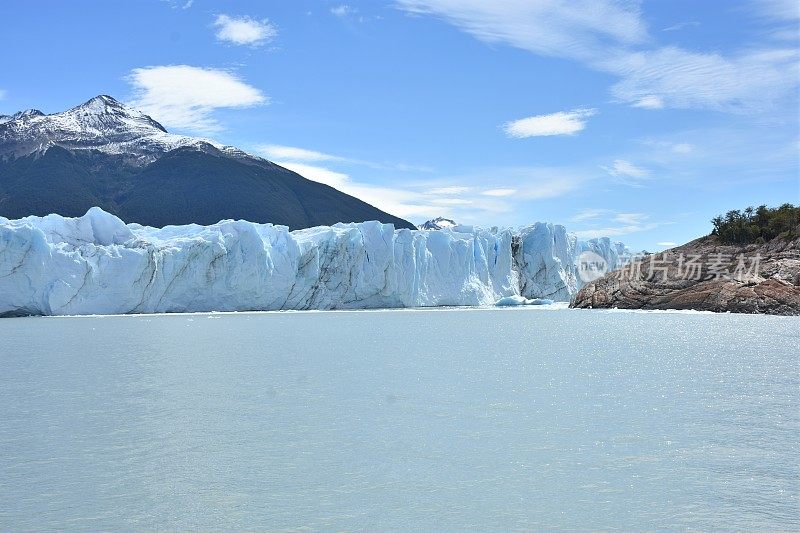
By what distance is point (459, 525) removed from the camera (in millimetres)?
5402

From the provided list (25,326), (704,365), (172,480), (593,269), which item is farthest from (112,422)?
(593,269)

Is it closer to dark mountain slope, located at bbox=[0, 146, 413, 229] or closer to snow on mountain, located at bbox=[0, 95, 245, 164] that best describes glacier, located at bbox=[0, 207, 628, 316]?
dark mountain slope, located at bbox=[0, 146, 413, 229]

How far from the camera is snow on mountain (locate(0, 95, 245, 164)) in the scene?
125500mm

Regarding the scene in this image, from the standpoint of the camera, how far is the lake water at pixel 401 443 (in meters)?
5.71

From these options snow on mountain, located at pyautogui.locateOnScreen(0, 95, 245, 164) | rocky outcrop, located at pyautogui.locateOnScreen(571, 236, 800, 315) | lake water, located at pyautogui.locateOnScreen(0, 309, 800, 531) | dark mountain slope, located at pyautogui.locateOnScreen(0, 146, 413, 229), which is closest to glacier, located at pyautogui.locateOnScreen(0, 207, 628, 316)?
rocky outcrop, located at pyautogui.locateOnScreen(571, 236, 800, 315)

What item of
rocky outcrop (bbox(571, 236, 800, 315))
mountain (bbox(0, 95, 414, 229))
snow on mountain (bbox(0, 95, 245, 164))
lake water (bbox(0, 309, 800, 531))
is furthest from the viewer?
snow on mountain (bbox(0, 95, 245, 164))

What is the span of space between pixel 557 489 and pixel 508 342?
15615 millimetres

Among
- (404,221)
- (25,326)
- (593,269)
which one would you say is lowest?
(25,326)

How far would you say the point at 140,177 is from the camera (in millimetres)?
120688

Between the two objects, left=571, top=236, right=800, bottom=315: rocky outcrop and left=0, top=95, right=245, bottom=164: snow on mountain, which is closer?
left=571, top=236, right=800, bottom=315: rocky outcrop

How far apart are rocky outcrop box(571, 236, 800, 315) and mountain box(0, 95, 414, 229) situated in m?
78.8

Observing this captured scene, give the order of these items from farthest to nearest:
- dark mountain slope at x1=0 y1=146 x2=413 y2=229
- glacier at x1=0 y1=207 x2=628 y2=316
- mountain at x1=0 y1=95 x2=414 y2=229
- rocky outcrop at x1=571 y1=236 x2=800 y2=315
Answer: mountain at x1=0 y1=95 x2=414 y2=229, dark mountain slope at x1=0 y1=146 x2=413 y2=229, glacier at x1=0 y1=207 x2=628 y2=316, rocky outcrop at x1=571 y1=236 x2=800 y2=315

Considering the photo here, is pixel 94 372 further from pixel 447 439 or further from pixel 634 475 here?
pixel 634 475

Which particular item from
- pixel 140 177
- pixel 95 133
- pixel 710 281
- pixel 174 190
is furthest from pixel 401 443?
pixel 95 133
